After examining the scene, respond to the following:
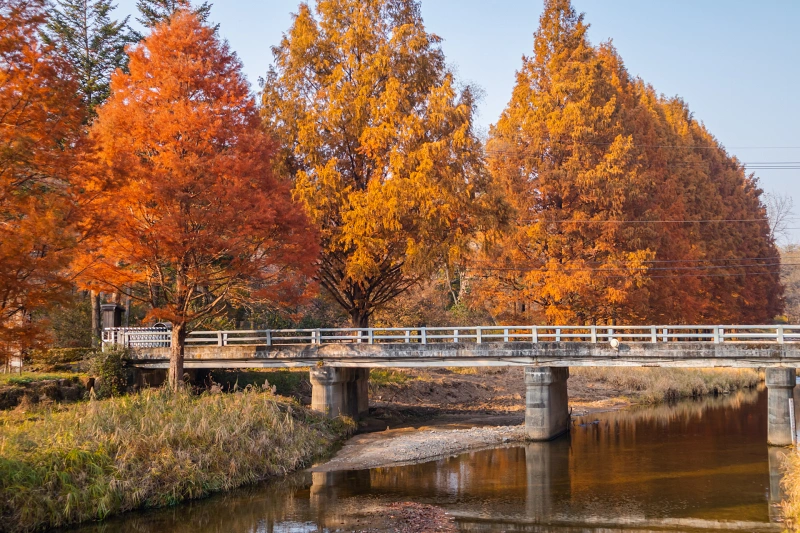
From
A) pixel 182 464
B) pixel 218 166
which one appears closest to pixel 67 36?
pixel 218 166

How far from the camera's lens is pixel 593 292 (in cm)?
3334

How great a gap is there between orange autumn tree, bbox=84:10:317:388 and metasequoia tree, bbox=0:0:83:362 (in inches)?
177

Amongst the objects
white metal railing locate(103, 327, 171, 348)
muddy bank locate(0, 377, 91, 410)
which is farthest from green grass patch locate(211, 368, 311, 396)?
muddy bank locate(0, 377, 91, 410)

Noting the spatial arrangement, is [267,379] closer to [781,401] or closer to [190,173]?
[190,173]

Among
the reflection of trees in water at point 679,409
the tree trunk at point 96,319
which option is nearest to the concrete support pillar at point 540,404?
the reflection of trees in water at point 679,409

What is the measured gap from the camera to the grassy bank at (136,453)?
15484 millimetres

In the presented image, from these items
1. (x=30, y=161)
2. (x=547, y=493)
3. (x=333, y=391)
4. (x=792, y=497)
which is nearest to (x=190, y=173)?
(x=30, y=161)

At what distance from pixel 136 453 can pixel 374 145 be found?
48.6ft

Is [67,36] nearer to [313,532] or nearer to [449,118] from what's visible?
[449,118]

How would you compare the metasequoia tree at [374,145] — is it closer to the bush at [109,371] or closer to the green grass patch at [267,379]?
the green grass patch at [267,379]

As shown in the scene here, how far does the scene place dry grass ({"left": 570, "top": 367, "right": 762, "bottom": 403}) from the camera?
3675 cm

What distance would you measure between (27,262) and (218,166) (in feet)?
25.8

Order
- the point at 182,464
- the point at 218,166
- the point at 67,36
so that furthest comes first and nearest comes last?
1. the point at 67,36
2. the point at 218,166
3. the point at 182,464

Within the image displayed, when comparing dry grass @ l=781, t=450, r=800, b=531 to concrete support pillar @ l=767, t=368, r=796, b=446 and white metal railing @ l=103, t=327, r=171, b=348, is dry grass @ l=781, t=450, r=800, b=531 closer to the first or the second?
concrete support pillar @ l=767, t=368, r=796, b=446
